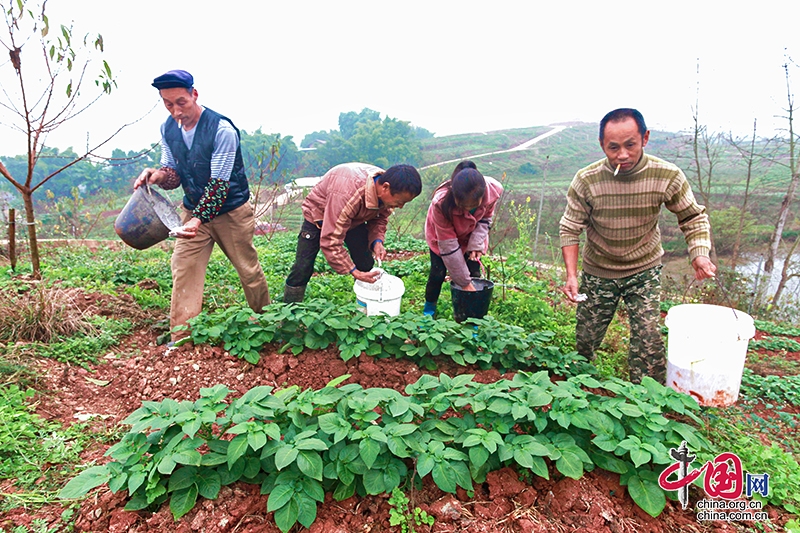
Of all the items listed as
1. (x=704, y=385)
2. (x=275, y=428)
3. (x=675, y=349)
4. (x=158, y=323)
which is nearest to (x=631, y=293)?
(x=675, y=349)

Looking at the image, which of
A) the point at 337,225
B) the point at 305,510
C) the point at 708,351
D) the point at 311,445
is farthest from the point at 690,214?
the point at 305,510

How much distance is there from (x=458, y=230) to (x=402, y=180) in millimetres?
740

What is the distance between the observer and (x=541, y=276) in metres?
5.73

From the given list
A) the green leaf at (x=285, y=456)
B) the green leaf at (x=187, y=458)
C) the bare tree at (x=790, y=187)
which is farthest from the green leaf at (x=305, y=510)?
the bare tree at (x=790, y=187)

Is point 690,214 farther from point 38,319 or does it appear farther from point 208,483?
point 38,319

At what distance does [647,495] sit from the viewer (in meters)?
1.66

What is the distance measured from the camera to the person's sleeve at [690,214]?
2359mm

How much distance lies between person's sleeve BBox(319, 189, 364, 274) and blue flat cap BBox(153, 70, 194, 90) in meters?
1.10

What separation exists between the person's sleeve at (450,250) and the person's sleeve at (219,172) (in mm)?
1405

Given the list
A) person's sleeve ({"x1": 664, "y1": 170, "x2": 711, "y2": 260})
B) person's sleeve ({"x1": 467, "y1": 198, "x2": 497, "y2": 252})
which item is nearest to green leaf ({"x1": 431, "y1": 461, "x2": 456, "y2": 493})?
person's sleeve ({"x1": 664, "y1": 170, "x2": 711, "y2": 260})

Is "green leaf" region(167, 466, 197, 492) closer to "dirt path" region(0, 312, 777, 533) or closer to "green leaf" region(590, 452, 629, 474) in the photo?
"dirt path" region(0, 312, 777, 533)

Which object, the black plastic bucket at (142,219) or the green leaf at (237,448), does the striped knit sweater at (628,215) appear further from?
the black plastic bucket at (142,219)

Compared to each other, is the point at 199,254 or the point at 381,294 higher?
the point at 199,254

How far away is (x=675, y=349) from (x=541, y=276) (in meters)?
3.31
